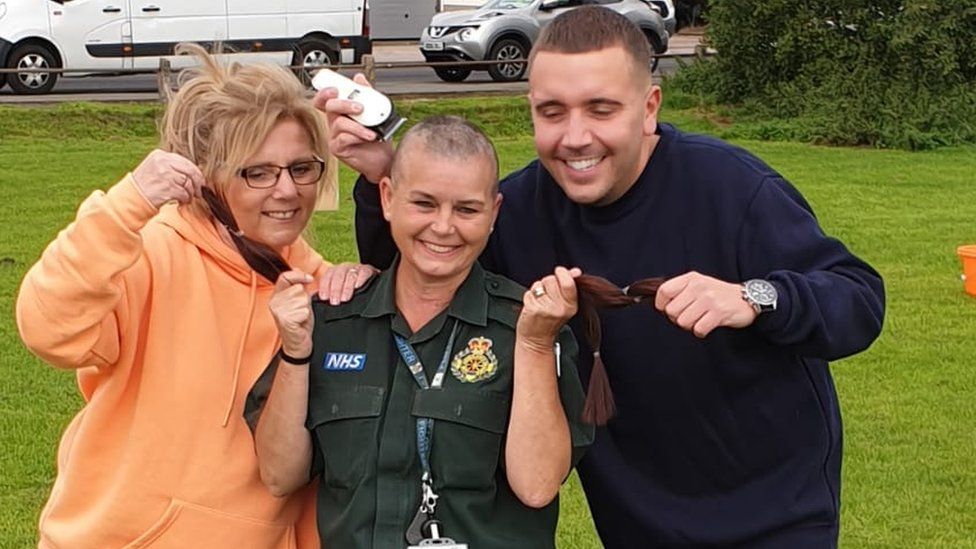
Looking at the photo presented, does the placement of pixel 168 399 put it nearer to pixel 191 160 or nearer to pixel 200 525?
pixel 200 525

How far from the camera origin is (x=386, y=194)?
11.5ft

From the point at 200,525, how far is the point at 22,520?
3.12 metres

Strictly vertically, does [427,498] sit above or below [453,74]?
above

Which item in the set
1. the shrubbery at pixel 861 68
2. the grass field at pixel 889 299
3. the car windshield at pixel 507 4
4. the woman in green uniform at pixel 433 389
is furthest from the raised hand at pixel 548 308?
the car windshield at pixel 507 4

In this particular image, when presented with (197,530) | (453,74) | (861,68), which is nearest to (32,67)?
(453,74)

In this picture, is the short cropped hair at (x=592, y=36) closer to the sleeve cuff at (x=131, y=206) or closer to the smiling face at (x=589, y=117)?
the smiling face at (x=589, y=117)

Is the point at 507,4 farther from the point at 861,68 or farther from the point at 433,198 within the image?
the point at 433,198

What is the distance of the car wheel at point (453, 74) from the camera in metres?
24.9

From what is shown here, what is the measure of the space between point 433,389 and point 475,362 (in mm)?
116

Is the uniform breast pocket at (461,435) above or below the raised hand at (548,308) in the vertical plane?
below

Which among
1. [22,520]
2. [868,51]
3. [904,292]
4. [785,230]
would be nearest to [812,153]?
[868,51]

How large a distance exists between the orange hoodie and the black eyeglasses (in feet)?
0.57

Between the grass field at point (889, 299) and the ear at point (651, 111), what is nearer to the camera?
the ear at point (651, 111)

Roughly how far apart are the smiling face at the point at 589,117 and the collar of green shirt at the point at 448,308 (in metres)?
0.33
